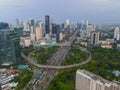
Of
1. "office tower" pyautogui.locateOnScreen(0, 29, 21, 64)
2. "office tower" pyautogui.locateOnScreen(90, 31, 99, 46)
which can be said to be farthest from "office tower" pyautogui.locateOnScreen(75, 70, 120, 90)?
"office tower" pyautogui.locateOnScreen(90, 31, 99, 46)

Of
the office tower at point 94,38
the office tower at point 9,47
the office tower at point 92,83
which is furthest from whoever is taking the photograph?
the office tower at point 94,38

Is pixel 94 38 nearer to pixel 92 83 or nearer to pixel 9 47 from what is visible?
pixel 9 47

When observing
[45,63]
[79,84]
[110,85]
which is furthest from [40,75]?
[110,85]

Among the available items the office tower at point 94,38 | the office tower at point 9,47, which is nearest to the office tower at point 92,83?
the office tower at point 9,47

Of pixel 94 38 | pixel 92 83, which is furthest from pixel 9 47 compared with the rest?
pixel 94 38

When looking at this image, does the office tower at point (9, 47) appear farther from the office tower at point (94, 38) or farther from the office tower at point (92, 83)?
the office tower at point (94, 38)

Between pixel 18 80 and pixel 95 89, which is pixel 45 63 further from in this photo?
pixel 95 89

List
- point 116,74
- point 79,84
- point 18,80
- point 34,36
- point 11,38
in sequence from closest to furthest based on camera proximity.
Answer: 1. point 79,84
2. point 18,80
3. point 116,74
4. point 11,38
5. point 34,36
